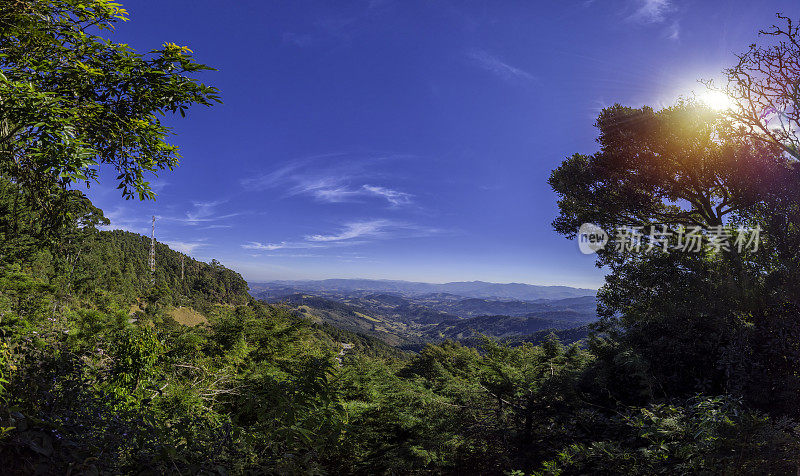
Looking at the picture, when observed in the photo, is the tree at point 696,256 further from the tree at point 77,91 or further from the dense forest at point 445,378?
the tree at point 77,91

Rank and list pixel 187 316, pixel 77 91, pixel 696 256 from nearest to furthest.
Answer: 1. pixel 77 91
2. pixel 696 256
3. pixel 187 316

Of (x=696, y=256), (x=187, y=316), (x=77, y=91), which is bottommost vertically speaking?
(x=187, y=316)

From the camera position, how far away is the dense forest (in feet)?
8.37

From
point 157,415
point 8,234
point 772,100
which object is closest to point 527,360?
point 772,100

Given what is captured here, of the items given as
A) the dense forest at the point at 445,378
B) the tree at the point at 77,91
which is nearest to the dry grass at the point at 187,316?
the dense forest at the point at 445,378

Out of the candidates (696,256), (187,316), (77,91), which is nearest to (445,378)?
(696,256)

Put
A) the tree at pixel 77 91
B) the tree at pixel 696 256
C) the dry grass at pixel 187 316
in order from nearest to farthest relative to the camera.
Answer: the tree at pixel 77 91 → the tree at pixel 696 256 → the dry grass at pixel 187 316

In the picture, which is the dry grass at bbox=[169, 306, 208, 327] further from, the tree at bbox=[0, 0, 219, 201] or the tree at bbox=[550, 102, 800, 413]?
the tree at bbox=[550, 102, 800, 413]

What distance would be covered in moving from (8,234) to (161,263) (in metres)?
96.9

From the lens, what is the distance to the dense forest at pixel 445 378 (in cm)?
255

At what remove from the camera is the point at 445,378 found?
10.5 meters

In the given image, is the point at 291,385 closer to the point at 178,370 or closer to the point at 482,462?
the point at 482,462

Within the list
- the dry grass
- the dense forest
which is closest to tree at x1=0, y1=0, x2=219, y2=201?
the dense forest

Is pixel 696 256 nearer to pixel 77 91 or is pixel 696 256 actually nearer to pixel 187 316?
pixel 77 91
